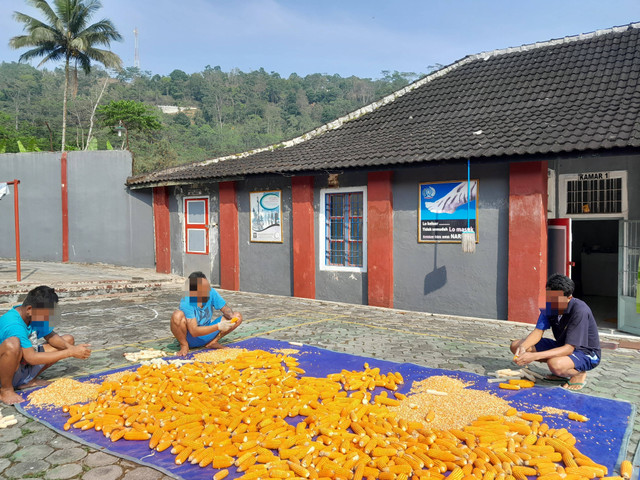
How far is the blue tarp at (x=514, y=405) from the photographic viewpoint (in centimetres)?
363

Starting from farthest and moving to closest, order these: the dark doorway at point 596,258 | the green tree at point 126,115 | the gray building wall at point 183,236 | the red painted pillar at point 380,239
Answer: the green tree at point 126,115 < the gray building wall at point 183,236 < the dark doorway at point 596,258 < the red painted pillar at point 380,239

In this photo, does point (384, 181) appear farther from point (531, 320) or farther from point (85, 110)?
point (85, 110)

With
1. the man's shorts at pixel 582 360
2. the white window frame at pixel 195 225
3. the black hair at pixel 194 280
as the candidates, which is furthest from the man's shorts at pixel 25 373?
the white window frame at pixel 195 225

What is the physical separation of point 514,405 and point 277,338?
4.04 meters

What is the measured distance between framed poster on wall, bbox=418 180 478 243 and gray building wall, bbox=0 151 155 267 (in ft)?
34.9

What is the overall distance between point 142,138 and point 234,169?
3644 centimetres

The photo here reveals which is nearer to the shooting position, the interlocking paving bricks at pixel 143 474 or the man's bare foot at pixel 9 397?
the interlocking paving bricks at pixel 143 474

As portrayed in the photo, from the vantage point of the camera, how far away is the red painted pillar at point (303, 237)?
12234 millimetres

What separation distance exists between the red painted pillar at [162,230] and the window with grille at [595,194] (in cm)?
1200

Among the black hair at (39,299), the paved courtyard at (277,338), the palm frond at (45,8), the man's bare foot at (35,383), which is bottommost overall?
the paved courtyard at (277,338)

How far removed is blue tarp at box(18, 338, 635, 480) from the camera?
363 cm

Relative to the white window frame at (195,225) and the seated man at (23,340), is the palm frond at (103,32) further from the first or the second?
the seated man at (23,340)

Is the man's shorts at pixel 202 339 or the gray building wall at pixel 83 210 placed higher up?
the gray building wall at pixel 83 210

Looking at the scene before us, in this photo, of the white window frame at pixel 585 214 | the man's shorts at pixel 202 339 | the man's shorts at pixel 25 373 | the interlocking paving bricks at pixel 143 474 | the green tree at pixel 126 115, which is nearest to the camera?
the interlocking paving bricks at pixel 143 474
